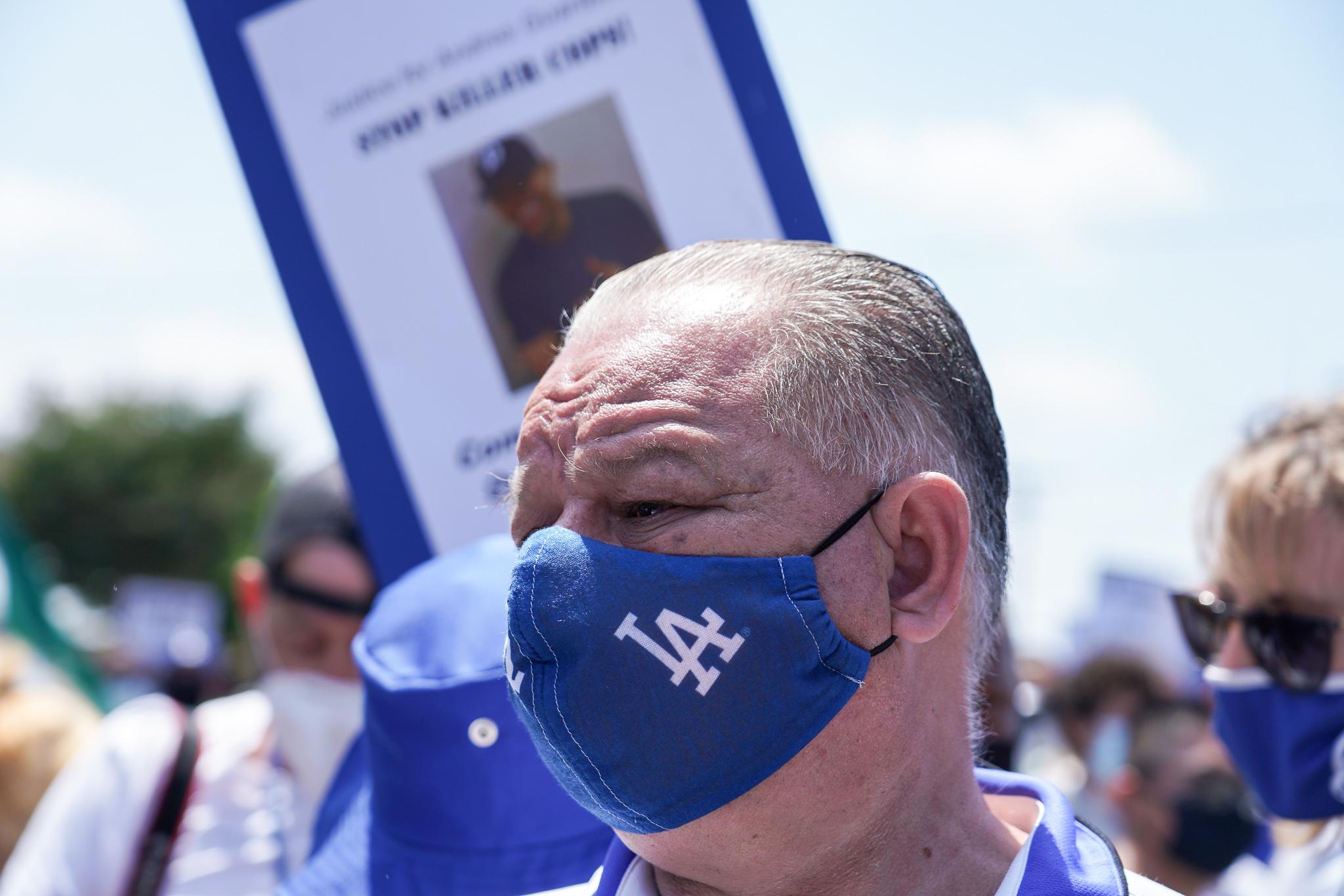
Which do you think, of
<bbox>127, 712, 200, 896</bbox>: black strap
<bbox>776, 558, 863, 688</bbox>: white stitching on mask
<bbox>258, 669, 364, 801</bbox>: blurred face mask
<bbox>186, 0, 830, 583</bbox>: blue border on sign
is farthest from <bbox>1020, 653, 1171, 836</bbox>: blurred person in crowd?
<bbox>776, 558, 863, 688</bbox>: white stitching on mask

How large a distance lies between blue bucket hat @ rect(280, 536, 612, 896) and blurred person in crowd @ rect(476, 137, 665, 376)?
2.17 feet

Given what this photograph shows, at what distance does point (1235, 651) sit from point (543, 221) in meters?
1.86

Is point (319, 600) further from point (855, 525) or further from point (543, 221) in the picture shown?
point (855, 525)

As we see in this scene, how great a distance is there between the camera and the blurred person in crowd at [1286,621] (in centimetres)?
256

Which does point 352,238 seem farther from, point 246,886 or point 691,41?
point 246,886

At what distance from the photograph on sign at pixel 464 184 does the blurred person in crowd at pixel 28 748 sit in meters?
1.69

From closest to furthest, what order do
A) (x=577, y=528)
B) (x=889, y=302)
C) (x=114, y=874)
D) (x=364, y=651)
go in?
(x=577, y=528), (x=889, y=302), (x=364, y=651), (x=114, y=874)

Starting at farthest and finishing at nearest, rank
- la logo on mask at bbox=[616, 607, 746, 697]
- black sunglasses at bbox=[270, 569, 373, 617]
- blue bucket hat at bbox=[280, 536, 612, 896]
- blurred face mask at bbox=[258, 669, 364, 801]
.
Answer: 1. black sunglasses at bbox=[270, 569, 373, 617]
2. blurred face mask at bbox=[258, 669, 364, 801]
3. blue bucket hat at bbox=[280, 536, 612, 896]
4. la logo on mask at bbox=[616, 607, 746, 697]

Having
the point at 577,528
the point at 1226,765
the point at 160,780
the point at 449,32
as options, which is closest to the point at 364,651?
the point at 577,528

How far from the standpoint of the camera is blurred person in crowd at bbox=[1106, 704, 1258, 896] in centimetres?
470

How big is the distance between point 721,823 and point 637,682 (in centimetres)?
22

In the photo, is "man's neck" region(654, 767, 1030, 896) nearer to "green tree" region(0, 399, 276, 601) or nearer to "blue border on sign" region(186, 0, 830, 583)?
"blue border on sign" region(186, 0, 830, 583)

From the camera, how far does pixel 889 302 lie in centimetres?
173

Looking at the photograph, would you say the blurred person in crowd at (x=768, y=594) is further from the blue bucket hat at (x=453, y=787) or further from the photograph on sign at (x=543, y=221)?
the photograph on sign at (x=543, y=221)
